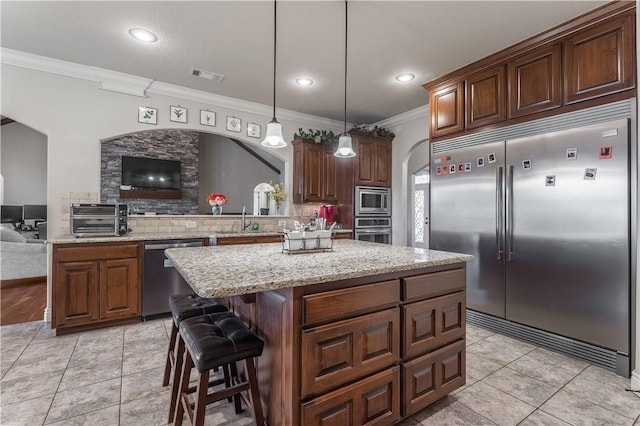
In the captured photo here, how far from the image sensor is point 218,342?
54.8 inches

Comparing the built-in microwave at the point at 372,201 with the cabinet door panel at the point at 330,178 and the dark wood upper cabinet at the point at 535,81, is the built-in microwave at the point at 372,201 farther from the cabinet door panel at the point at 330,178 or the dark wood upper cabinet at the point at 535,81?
the dark wood upper cabinet at the point at 535,81

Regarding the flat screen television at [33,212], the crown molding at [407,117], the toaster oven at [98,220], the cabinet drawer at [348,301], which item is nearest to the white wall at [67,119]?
the toaster oven at [98,220]

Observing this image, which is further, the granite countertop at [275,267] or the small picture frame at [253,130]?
the small picture frame at [253,130]

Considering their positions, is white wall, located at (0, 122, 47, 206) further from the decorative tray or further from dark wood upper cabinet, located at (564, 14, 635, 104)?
dark wood upper cabinet, located at (564, 14, 635, 104)

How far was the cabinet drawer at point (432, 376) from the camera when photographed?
1.70 meters

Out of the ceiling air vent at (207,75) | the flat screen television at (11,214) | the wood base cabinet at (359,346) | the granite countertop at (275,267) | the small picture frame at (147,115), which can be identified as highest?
the ceiling air vent at (207,75)

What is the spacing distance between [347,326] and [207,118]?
375 centimetres

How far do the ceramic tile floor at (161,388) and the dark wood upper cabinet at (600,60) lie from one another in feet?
7.04

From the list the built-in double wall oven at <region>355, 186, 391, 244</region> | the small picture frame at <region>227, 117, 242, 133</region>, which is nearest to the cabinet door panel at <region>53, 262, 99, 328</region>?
the small picture frame at <region>227, 117, 242, 133</region>

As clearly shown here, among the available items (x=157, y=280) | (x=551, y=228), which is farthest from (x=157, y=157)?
(x=551, y=228)

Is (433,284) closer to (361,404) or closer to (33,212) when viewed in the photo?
(361,404)

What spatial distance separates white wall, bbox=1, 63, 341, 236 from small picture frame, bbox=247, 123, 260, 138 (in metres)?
1.28

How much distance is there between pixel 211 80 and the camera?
376 cm

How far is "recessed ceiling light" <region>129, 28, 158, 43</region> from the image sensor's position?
2.73 metres
